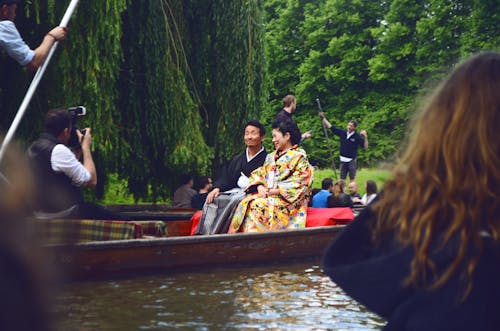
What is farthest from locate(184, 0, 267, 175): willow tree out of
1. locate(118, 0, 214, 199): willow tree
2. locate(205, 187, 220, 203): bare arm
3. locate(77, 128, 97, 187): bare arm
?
locate(77, 128, 97, 187): bare arm

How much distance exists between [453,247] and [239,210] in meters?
7.78

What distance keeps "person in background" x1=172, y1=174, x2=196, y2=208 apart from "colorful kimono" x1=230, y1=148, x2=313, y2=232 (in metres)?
3.67

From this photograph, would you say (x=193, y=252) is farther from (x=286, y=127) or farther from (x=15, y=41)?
(x=15, y=41)

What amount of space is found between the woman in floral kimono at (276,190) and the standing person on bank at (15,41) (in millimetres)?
2809

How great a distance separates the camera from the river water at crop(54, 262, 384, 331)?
5.43 meters

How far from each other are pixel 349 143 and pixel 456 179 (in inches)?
690

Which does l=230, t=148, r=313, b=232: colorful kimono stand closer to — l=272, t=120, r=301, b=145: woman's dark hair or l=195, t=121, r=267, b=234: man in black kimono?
l=195, t=121, r=267, b=234: man in black kimono

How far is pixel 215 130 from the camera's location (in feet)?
42.9

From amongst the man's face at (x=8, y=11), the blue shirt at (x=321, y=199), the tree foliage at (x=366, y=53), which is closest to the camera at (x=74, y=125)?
the man's face at (x=8, y=11)

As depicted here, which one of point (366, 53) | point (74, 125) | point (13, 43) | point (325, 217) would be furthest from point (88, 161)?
point (366, 53)

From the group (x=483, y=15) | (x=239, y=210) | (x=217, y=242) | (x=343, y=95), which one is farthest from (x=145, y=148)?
(x=343, y=95)

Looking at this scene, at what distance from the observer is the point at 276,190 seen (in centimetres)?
923

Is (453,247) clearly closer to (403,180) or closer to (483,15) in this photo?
(403,180)

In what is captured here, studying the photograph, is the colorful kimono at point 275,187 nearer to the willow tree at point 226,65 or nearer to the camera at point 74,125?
the camera at point 74,125
